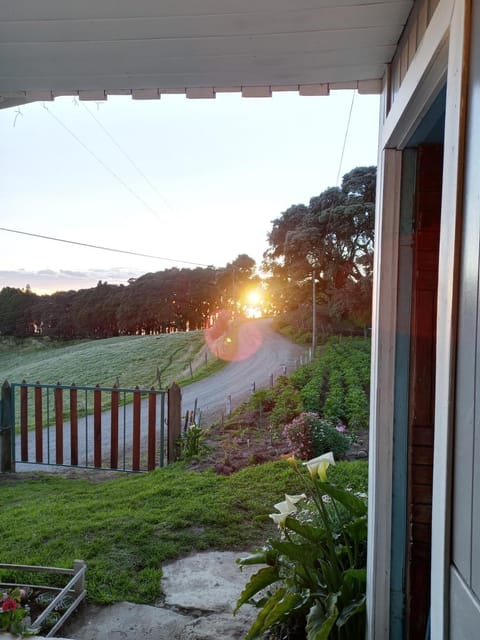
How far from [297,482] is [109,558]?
1557mm

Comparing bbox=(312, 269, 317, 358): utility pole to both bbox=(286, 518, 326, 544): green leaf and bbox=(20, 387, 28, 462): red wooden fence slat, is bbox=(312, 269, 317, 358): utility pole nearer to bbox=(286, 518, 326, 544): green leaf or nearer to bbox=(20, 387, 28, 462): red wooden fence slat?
bbox=(20, 387, 28, 462): red wooden fence slat

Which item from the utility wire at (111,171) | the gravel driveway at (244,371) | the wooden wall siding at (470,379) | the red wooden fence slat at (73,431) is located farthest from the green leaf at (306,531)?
the utility wire at (111,171)

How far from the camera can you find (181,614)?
1896mm

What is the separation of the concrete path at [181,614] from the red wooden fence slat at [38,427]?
259cm

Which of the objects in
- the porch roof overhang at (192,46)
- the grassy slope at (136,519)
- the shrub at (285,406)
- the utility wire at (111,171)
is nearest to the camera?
the porch roof overhang at (192,46)

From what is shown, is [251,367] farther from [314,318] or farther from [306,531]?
[306,531]

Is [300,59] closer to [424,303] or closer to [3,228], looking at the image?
[424,303]

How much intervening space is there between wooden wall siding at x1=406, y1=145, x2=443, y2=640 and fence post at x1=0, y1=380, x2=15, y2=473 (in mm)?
3885

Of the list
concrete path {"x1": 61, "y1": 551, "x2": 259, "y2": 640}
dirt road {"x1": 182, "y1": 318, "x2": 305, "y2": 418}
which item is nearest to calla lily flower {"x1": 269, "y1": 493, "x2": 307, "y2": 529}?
concrete path {"x1": 61, "y1": 551, "x2": 259, "y2": 640}

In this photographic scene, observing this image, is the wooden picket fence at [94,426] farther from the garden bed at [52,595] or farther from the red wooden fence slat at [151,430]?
the garden bed at [52,595]

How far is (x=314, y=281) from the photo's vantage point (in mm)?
6504

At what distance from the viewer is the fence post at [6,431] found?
4156mm

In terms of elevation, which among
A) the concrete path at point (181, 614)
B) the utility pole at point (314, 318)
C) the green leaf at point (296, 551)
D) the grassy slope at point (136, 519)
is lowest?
the grassy slope at point (136, 519)

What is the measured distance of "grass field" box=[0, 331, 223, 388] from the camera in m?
6.83
